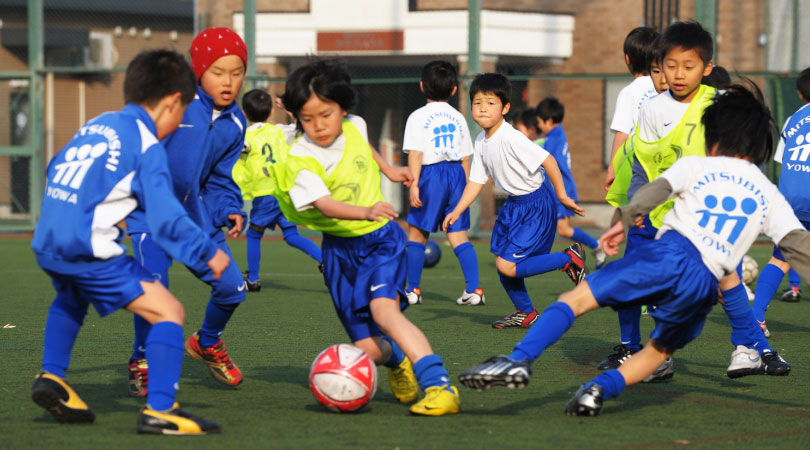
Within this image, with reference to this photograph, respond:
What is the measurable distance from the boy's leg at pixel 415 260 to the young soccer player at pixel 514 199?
43.1 inches

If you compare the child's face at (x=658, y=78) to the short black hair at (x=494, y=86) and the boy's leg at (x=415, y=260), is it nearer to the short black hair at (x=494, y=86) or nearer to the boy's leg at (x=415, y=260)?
the short black hair at (x=494, y=86)

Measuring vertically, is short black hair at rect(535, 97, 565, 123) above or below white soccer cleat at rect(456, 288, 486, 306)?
above

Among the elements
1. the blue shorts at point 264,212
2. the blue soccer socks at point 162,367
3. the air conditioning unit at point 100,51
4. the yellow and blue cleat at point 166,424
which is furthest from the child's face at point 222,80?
the air conditioning unit at point 100,51

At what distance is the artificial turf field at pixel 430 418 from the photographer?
4074 millimetres

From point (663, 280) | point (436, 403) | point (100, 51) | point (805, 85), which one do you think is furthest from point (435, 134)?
point (100, 51)

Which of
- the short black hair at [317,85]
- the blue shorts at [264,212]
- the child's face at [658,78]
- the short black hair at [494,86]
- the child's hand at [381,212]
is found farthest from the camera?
the blue shorts at [264,212]

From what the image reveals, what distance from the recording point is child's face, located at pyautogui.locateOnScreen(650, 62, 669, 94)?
6070 millimetres

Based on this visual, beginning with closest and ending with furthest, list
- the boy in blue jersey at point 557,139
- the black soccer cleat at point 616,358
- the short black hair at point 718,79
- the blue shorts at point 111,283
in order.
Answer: the blue shorts at point 111,283
the black soccer cleat at point 616,358
the short black hair at point 718,79
the boy in blue jersey at point 557,139

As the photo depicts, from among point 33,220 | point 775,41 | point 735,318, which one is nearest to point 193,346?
point 735,318

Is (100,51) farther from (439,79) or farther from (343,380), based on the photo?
(343,380)

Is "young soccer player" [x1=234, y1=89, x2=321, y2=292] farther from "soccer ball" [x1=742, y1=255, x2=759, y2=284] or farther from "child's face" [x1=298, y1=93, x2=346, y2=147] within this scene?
"child's face" [x1=298, y1=93, x2=346, y2=147]

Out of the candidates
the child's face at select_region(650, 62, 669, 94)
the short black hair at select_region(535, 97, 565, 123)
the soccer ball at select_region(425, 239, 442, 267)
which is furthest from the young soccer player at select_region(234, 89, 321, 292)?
the child's face at select_region(650, 62, 669, 94)

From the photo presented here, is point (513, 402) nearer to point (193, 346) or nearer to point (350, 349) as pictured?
point (350, 349)

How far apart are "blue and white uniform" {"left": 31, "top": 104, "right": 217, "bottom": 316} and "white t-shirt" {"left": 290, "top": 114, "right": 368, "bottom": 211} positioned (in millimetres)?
674
